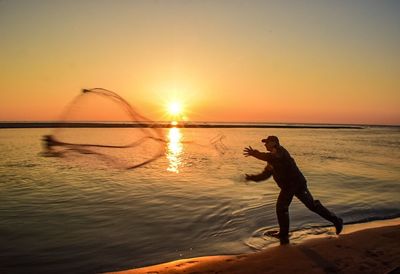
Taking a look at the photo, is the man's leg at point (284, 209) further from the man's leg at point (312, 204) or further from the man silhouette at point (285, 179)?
the man's leg at point (312, 204)

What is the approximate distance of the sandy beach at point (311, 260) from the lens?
233 inches

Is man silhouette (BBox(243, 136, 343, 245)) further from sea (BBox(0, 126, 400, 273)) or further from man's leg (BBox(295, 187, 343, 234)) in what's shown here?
sea (BBox(0, 126, 400, 273))

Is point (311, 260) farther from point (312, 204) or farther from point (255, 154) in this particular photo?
point (255, 154)

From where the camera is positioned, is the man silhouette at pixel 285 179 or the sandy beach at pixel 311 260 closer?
the sandy beach at pixel 311 260

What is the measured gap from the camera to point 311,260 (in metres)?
6.31

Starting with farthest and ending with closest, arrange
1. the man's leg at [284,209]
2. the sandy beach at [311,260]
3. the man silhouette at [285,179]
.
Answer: the man's leg at [284,209]
the man silhouette at [285,179]
the sandy beach at [311,260]

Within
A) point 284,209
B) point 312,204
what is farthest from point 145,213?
point 312,204

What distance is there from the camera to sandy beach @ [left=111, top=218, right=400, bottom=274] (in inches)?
233

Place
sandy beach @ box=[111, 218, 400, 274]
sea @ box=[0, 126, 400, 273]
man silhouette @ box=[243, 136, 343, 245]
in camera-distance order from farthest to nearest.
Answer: man silhouette @ box=[243, 136, 343, 245], sea @ box=[0, 126, 400, 273], sandy beach @ box=[111, 218, 400, 274]

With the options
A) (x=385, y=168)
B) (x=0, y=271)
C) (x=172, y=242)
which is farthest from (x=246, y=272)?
(x=385, y=168)

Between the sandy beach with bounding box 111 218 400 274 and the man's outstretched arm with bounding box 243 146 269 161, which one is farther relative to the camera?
the man's outstretched arm with bounding box 243 146 269 161

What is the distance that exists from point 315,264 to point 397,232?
2.99 meters

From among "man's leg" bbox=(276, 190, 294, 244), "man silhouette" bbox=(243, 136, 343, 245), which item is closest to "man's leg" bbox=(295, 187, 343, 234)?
"man silhouette" bbox=(243, 136, 343, 245)

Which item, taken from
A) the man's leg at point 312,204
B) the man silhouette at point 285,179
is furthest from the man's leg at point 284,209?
the man's leg at point 312,204
